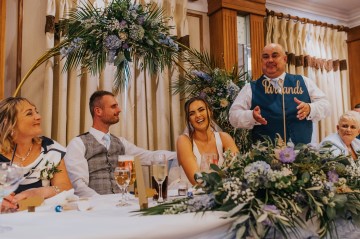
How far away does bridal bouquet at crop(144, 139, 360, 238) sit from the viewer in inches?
42.3

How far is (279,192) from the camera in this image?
3.77ft

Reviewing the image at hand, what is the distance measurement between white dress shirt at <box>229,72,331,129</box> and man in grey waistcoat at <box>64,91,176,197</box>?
547mm

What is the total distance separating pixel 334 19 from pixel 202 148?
4.17 m

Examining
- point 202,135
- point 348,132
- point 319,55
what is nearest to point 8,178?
point 202,135

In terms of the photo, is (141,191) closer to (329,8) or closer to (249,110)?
(249,110)

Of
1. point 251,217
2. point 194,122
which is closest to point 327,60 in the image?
point 194,122

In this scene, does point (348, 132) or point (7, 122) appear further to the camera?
point (348, 132)

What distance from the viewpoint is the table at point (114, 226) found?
3.11 feet

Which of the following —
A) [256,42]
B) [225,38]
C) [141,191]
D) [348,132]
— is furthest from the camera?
[256,42]

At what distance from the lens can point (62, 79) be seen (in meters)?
3.55

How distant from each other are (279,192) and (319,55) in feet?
15.7

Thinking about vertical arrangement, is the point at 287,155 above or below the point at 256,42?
below

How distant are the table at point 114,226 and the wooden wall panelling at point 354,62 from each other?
538 centimetres

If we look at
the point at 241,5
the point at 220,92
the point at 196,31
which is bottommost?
the point at 220,92
